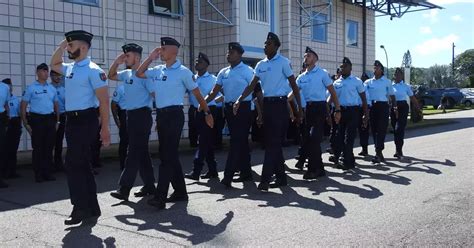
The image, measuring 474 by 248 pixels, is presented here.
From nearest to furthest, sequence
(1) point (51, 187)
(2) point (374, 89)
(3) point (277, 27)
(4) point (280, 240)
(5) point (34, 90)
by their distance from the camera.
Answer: (4) point (280, 240) → (1) point (51, 187) → (5) point (34, 90) → (2) point (374, 89) → (3) point (277, 27)

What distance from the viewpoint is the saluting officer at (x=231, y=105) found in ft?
24.1

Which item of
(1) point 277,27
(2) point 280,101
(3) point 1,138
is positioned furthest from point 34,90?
(1) point 277,27

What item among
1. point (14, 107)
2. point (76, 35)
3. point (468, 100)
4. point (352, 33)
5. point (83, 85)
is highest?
point (352, 33)

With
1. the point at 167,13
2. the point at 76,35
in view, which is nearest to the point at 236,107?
the point at 76,35

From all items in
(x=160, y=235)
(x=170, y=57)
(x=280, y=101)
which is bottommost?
(x=160, y=235)

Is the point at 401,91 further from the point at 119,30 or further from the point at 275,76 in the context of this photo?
the point at 119,30

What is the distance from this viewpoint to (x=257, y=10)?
54.1 ft

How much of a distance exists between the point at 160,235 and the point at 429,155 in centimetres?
796

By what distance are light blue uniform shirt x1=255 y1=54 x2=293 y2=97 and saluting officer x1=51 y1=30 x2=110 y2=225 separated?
245cm

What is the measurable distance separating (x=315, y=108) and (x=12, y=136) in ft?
17.4

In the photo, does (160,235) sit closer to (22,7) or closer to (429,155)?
(429,155)

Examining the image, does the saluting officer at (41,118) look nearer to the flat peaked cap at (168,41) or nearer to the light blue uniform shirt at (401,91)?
the flat peaked cap at (168,41)

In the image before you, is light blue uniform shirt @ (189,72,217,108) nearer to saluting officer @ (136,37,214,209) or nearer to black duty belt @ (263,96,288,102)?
black duty belt @ (263,96,288,102)

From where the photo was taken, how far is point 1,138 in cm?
823
